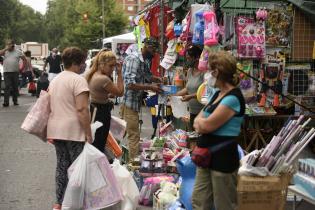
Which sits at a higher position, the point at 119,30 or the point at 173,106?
the point at 119,30

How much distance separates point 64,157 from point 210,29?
239 cm

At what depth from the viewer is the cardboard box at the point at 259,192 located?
187 inches

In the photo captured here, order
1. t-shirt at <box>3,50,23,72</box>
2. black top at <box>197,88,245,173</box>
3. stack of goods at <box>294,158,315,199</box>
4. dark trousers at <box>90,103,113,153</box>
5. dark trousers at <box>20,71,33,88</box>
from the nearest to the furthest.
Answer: black top at <box>197,88,245,173</box> → stack of goods at <box>294,158,315,199</box> → dark trousers at <box>90,103,113,153</box> → t-shirt at <box>3,50,23,72</box> → dark trousers at <box>20,71,33,88</box>

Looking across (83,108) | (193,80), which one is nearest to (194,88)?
(193,80)

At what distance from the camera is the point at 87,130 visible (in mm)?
5527

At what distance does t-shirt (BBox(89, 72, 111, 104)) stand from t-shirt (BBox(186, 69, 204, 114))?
138cm

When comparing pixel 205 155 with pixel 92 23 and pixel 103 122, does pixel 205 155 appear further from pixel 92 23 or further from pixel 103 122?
pixel 92 23

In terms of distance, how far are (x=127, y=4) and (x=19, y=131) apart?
115m

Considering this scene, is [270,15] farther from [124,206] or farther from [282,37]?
[124,206]

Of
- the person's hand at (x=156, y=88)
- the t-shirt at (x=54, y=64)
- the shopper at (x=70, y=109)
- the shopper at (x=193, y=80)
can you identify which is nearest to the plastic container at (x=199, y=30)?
the shopper at (x=193, y=80)

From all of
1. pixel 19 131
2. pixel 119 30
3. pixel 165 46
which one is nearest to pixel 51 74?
pixel 19 131

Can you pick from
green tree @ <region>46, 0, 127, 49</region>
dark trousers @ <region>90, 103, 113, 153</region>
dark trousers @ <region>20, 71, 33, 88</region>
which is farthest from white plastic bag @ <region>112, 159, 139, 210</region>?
green tree @ <region>46, 0, 127, 49</region>

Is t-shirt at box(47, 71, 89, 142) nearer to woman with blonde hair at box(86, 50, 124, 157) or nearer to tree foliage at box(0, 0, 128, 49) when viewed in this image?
woman with blonde hair at box(86, 50, 124, 157)

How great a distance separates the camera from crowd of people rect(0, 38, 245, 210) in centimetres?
423
